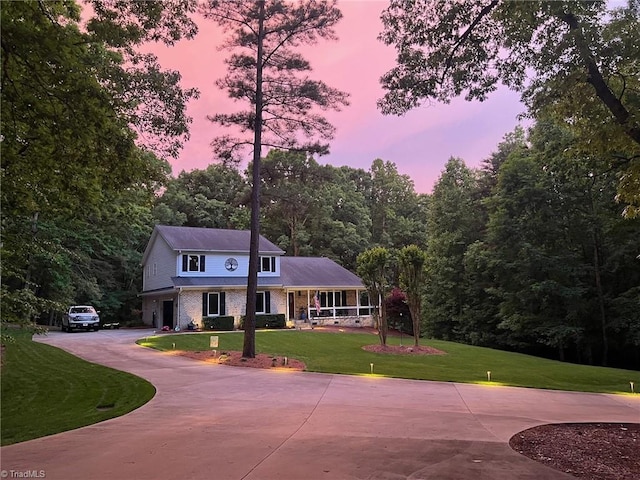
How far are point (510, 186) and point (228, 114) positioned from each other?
17.0 meters

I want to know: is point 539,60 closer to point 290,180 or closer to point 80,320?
point 290,180

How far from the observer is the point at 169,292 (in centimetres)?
2678

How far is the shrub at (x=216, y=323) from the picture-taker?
26000 millimetres

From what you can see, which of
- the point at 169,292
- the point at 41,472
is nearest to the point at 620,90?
the point at 41,472

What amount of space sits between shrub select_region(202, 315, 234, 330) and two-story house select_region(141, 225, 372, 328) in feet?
3.36

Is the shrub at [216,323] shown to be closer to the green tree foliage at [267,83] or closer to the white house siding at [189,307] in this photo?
the white house siding at [189,307]

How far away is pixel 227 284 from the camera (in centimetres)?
2767

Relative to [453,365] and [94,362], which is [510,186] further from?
[94,362]

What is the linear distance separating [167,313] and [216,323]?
4.19 m

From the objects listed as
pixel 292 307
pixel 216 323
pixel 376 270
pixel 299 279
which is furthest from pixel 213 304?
pixel 376 270

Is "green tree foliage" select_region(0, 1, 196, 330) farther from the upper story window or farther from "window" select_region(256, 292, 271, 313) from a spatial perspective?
the upper story window

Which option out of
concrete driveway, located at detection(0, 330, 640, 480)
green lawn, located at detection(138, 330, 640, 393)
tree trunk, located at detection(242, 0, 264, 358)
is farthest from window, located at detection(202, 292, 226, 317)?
concrete driveway, located at detection(0, 330, 640, 480)

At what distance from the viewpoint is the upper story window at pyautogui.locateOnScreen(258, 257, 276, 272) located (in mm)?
30297

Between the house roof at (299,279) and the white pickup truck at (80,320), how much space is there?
17.0 feet
